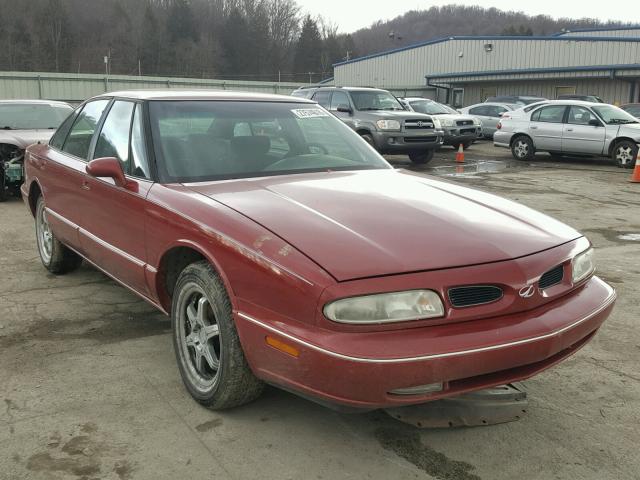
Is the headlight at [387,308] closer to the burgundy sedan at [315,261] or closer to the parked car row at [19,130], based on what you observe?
the burgundy sedan at [315,261]

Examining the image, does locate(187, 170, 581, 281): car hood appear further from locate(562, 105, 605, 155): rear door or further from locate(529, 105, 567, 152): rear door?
locate(529, 105, 567, 152): rear door

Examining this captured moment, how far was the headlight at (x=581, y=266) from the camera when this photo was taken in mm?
2874

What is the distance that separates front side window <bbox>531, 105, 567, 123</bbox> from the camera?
15.5 metres

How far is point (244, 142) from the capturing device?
3.78 metres

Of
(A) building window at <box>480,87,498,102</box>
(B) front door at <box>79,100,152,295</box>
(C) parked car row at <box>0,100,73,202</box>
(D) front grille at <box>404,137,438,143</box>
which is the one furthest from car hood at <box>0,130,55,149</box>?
(A) building window at <box>480,87,498,102</box>

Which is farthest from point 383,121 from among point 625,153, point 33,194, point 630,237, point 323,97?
point 33,194

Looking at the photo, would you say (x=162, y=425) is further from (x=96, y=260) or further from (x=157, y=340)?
(x=96, y=260)

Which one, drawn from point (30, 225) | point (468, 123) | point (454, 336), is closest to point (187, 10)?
point (468, 123)

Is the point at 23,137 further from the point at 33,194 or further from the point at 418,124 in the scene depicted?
the point at 418,124

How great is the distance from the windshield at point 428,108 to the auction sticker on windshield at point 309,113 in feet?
50.9

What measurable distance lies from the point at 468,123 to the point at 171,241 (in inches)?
662

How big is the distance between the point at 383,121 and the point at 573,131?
5.04 meters

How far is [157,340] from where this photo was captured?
3918 mm

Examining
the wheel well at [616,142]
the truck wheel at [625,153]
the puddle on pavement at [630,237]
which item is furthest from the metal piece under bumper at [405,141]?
the puddle on pavement at [630,237]
